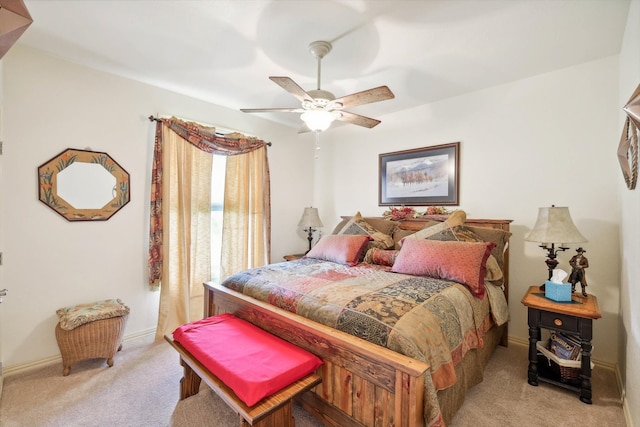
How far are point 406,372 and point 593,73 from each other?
3.10m

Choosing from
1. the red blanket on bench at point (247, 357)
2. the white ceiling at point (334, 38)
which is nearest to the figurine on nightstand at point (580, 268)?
the white ceiling at point (334, 38)

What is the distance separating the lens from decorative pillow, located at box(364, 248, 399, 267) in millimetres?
2900

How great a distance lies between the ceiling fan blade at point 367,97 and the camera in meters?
1.95

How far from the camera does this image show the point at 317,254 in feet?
10.6

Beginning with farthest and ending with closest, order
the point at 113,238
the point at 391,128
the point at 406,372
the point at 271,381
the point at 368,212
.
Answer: the point at 368,212 < the point at 391,128 < the point at 113,238 < the point at 271,381 < the point at 406,372

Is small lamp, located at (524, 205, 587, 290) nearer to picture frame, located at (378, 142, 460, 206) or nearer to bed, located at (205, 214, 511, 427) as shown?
A: bed, located at (205, 214, 511, 427)

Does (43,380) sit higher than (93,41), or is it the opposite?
(93,41)

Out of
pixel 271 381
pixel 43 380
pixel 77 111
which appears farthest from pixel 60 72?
pixel 271 381

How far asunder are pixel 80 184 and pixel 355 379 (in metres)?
2.89

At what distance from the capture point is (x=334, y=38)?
7.12 feet

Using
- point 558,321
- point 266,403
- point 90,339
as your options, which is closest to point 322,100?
point 266,403

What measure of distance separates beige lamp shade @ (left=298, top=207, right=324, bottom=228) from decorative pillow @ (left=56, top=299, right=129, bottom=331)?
2365 millimetres

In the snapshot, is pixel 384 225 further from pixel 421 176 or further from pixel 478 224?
pixel 478 224

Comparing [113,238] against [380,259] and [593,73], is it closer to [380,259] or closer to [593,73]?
[380,259]
